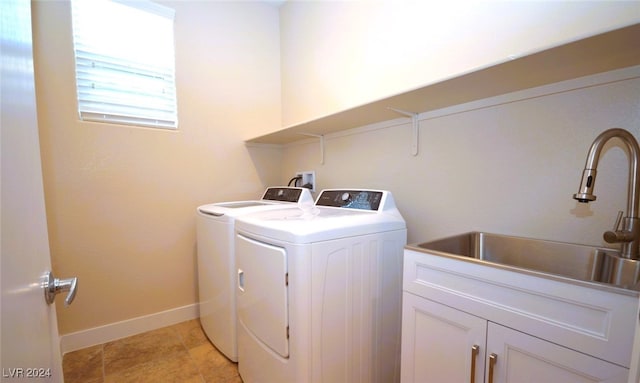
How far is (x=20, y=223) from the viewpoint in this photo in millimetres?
496

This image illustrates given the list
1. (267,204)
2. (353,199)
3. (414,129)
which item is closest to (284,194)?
(267,204)

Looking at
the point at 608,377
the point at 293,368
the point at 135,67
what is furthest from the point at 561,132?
the point at 135,67

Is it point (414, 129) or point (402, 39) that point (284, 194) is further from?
point (402, 39)

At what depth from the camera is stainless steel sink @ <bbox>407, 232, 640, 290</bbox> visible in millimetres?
921

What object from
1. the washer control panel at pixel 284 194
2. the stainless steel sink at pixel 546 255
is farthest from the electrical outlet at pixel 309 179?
the stainless steel sink at pixel 546 255

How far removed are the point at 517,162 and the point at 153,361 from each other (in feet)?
8.43

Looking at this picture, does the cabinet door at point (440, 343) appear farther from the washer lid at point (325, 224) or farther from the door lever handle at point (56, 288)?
the door lever handle at point (56, 288)

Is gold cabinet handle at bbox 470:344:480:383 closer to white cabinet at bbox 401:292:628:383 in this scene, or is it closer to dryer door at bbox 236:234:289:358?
white cabinet at bbox 401:292:628:383

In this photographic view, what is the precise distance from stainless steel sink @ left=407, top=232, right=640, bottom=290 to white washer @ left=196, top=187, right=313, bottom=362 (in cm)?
115

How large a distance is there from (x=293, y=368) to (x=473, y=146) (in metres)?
1.43

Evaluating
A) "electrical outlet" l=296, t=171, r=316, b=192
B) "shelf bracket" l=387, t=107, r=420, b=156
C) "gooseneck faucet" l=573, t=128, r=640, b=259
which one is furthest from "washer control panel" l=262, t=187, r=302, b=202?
"gooseneck faucet" l=573, t=128, r=640, b=259

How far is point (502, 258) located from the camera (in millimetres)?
1266

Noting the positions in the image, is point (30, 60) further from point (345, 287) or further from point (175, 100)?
point (175, 100)

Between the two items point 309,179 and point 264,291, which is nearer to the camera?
point 264,291
